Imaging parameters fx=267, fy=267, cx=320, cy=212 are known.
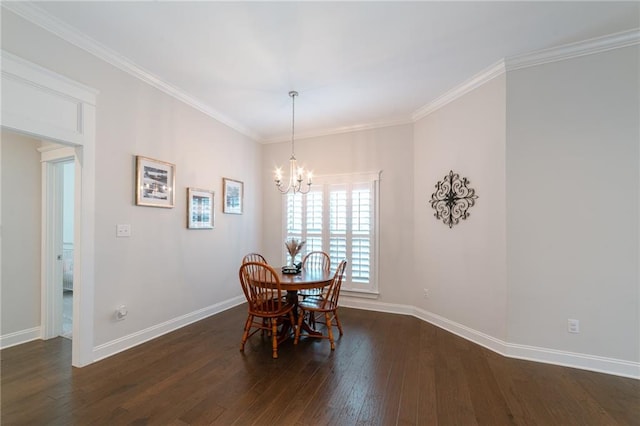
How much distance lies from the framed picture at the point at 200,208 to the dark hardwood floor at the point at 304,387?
1.47 metres

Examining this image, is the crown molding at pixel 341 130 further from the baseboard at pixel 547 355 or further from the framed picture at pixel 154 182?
the baseboard at pixel 547 355

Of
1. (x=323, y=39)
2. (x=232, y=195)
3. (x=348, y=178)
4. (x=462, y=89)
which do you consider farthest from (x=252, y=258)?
(x=462, y=89)

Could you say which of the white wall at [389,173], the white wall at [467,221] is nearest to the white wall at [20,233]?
the white wall at [389,173]

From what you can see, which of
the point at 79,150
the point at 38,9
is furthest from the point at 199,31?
the point at 79,150

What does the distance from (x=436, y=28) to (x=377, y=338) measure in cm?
318

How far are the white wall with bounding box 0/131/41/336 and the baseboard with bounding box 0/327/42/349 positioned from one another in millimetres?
31

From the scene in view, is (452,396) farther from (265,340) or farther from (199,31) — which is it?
(199,31)

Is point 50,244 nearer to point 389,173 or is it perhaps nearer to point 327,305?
point 327,305

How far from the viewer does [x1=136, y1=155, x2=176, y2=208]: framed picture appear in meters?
2.90

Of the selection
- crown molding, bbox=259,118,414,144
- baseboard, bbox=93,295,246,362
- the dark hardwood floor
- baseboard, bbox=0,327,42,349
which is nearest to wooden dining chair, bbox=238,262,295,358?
the dark hardwood floor

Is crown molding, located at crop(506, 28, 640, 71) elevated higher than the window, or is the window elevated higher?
crown molding, located at crop(506, 28, 640, 71)

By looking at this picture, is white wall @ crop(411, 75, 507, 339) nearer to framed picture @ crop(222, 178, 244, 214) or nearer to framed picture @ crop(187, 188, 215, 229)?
A: framed picture @ crop(222, 178, 244, 214)

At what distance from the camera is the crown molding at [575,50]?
2.36 metres

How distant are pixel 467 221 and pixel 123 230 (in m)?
3.83
